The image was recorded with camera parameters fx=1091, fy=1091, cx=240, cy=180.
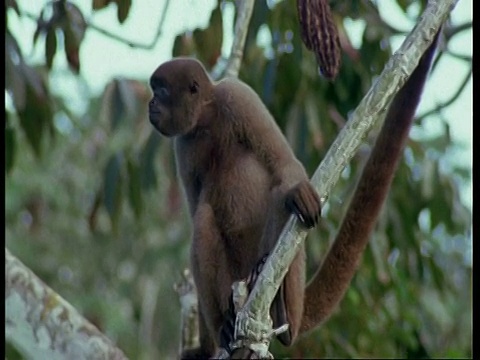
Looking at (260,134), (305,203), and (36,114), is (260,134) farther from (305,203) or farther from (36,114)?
(36,114)

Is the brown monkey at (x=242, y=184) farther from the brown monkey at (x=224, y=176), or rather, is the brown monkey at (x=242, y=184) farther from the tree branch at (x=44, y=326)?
the tree branch at (x=44, y=326)

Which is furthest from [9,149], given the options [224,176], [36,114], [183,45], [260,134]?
[260,134]

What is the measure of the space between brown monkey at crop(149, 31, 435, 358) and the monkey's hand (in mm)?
185

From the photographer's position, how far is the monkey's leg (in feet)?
13.0

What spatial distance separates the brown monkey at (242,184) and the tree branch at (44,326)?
1.45 feet

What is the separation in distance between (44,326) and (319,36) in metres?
1.78

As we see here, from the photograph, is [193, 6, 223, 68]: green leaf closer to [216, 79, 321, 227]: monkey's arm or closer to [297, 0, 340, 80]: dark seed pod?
[216, 79, 321, 227]: monkey's arm

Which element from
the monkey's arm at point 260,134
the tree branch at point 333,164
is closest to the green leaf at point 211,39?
the monkey's arm at point 260,134

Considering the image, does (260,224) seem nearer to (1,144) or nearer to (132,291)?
(1,144)

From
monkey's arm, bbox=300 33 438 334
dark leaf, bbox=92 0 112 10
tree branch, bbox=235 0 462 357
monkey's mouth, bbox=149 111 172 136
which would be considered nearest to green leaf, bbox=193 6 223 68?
dark leaf, bbox=92 0 112 10

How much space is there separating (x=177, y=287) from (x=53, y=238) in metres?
7.91

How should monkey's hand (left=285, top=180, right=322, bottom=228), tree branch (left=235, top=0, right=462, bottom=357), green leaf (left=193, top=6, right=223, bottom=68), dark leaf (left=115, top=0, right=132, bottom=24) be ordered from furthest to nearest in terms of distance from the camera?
green leaf (left=193, top=6, right=223, bottom=68)
dark leaf (left=115, top=0, right=132, bottom=24)
monkey's hand (left=285, top=180, right=322, bottom=228)
tree branch (left=235, top=0, right=462, bottom=357)

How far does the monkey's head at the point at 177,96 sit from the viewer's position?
414cm

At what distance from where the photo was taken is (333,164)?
3279 mm
